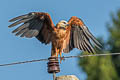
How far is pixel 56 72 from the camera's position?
6.39 metres

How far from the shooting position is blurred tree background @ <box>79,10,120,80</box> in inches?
1139

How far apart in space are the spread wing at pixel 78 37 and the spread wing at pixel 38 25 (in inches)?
14.0

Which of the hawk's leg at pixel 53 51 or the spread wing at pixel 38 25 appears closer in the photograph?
the hawk's leg at pixel 53 51

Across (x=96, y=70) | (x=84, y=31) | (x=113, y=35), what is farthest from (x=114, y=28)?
(x=84, y=31)

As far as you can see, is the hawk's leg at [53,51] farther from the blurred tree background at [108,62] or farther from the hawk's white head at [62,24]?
the blurred tree background at [108,62]

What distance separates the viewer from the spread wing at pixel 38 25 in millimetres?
7617

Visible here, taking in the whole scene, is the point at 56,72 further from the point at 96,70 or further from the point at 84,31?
the point at 96,70

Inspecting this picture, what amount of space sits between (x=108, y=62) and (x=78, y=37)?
2302 cm

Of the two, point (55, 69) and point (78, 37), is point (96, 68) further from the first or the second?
point (55, 69)

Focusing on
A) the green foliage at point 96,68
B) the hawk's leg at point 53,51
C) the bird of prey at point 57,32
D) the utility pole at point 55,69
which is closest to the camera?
the utility pole at point 55,69

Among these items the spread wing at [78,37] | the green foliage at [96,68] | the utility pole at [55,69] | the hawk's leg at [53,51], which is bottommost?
the utility pole at [55,69]

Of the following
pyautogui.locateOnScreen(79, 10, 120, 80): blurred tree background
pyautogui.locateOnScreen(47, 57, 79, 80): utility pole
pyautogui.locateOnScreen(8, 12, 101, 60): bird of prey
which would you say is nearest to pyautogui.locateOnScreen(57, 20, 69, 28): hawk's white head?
pyautogui.locateOnScreen(8, 12, 101, 60): bird of prey

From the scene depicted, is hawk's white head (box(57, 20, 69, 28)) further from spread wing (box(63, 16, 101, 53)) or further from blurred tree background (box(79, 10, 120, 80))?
blurred tree background (box(79, 10, 120, 80))

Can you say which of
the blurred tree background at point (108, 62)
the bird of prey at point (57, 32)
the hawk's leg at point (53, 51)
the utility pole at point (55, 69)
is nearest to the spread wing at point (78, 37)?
the bird of prey at point (57, 32)
